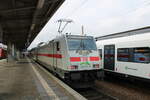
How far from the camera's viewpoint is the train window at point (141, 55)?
Result: 25.4 feet

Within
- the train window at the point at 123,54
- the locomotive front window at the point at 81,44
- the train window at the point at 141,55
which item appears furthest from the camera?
the train window at the point at 123,54

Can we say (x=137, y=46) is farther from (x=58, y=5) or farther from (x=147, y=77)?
(x=58, y=5)

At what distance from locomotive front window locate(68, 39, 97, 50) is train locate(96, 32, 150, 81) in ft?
5.39

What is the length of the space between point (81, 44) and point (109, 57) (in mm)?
2596

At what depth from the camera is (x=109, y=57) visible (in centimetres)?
1080

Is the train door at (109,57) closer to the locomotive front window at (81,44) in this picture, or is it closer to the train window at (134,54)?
the train window at (134,54)

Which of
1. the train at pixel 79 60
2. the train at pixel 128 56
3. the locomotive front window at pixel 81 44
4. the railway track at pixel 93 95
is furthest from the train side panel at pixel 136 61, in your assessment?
the railway track at pixel 93 95

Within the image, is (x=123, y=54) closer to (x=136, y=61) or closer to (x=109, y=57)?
(x=136, y=61)

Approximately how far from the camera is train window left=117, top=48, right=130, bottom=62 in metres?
9.10

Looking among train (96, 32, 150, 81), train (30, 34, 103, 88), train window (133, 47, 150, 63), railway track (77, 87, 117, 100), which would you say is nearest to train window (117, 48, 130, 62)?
train (96, 32, 150, 81)

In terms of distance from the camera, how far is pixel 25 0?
1112cm

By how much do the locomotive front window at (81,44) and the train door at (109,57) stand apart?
1660mm

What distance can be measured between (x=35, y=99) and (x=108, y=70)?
21.0 feet

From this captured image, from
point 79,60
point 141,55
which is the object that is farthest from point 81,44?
point 141,55
